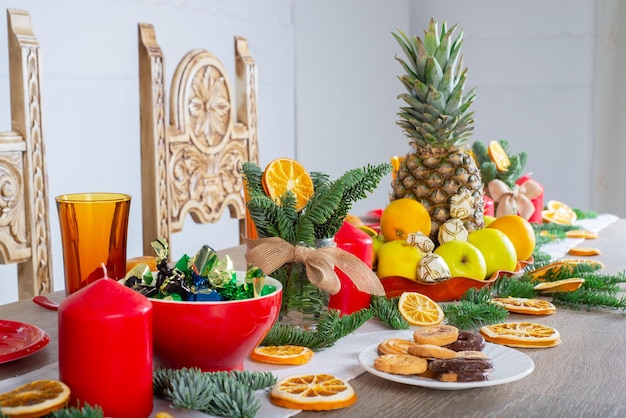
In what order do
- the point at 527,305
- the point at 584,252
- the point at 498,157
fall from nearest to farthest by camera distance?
the point at 527,305, the point at 584,252, the point at 498,157

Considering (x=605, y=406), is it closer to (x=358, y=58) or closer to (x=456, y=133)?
(x=456, y=133)

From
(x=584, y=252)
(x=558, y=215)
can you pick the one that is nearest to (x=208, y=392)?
(x=584, y=252)

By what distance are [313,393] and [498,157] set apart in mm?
1245

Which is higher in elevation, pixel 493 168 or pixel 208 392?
pixel 493 168

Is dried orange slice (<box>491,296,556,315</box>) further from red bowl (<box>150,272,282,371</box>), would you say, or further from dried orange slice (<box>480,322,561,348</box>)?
red bowl (<box>150,272,282,371</box>)

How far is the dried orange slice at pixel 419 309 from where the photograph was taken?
0.98m

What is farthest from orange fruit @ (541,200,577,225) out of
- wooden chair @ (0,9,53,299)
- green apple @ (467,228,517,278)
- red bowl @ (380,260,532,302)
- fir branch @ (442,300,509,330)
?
wooden chair @ (0,9,53,299)

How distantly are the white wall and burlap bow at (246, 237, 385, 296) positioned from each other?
1591mm

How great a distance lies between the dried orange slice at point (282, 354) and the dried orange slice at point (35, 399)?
0.79 ft

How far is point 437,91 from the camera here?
1.41 metres

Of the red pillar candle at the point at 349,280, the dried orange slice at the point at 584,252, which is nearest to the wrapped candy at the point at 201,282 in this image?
the red pillar candle at the point at 349,280

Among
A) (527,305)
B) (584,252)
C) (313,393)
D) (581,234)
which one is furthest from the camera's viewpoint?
(581,234)

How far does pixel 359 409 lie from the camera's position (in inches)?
27.2

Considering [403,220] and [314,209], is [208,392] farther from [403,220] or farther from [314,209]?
[403,220]
